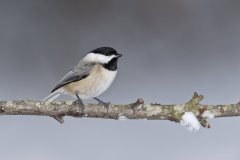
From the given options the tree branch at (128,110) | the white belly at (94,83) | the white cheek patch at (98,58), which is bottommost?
the tree branch at (128,110)

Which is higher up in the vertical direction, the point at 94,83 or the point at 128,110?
the point at 94,83

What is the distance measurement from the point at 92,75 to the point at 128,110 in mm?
364

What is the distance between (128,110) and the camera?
168 centimetres

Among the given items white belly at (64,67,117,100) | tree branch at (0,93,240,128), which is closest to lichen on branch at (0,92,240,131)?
tree branch at (0,93,240,128)

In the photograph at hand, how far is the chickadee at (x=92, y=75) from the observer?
200 centimetres

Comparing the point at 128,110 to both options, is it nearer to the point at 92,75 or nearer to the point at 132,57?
the point at 92,75

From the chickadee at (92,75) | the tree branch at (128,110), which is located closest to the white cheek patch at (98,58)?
the chickadee at (92,75)

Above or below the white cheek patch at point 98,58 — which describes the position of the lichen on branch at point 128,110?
below

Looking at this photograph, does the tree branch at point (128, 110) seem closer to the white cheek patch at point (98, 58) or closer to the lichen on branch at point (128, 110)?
the lichen on branch at point (128, 110)

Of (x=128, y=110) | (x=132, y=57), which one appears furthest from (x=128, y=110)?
(x=132, y=57)

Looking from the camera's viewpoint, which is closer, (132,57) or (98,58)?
(98,58)

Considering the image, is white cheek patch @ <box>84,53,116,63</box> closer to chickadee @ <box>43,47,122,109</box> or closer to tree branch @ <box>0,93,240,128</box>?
chickadee @ <box>43,47,122,109</box>

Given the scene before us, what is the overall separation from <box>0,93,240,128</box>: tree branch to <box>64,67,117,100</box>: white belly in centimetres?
30

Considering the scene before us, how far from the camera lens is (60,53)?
3.22m
